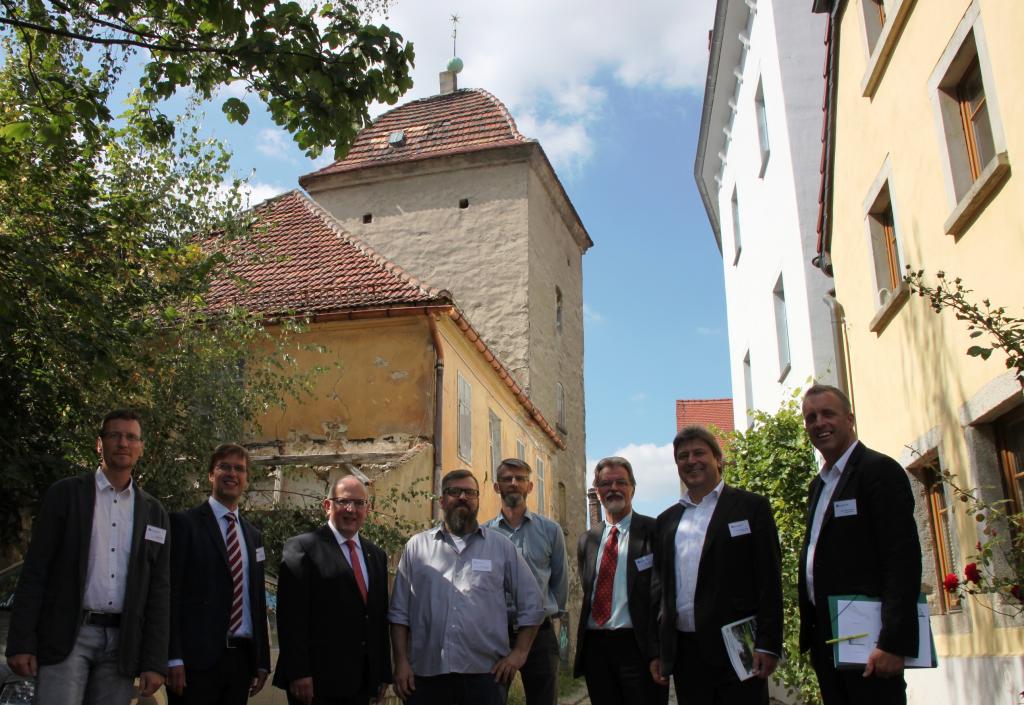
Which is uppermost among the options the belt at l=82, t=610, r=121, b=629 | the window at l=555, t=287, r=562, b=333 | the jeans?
the window at l=555, t=287, r=562, b=333

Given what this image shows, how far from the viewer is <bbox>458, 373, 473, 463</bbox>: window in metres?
15.3

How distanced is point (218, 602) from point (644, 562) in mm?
2274

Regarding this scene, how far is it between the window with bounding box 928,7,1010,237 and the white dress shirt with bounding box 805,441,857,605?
318cm

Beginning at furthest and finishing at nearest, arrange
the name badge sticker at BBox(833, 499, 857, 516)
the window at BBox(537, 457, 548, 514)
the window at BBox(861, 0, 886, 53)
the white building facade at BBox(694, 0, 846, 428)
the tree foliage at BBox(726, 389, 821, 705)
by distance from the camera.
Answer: the window at BBox(537, 457, 548, 514)
the white building facade at BBox(694, 0, 846, 428)
the tree foliage at BBox(726, 389, 821, 705)
the window at BBox(861, 0, 886, 53)
the name badge sticker at BBox(833, 499, 857, 516)

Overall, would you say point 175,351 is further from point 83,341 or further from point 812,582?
point 812,582

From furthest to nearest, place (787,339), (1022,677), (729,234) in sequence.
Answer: (729,234) < (787,339) < (1022,677)

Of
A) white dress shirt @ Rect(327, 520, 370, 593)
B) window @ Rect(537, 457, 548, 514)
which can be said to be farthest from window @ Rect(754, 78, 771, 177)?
white dress shirt @ Rect(327, 520, 370, 593)

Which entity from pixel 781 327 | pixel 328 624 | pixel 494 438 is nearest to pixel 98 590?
pixel 328 624

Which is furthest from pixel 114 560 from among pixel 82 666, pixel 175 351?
pixel 175 351

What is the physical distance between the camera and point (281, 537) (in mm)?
10578

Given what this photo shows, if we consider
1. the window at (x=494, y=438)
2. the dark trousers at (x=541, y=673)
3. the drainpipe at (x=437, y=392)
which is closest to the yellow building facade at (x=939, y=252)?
the dark trousers at (x=541, y=673)

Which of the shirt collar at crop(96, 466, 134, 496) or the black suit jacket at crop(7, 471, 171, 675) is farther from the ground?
the shirt collar at crop(96, 466, 134, 496)

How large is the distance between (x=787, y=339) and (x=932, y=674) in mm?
7056

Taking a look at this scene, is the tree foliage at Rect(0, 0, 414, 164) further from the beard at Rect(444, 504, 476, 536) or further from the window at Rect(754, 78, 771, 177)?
the window at Rect(754, 78, 771, 177)
